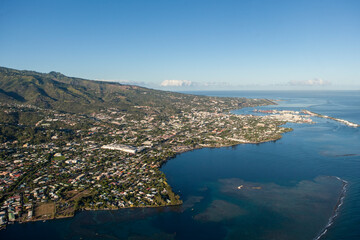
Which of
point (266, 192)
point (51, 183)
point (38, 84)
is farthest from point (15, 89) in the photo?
point (266, 192)

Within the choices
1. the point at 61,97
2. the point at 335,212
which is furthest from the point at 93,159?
the point at 61,97

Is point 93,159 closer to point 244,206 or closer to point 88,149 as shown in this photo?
point 88,149

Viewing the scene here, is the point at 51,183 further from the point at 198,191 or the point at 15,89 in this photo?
the point at 15,89

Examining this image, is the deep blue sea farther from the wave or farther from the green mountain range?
the green mountain range

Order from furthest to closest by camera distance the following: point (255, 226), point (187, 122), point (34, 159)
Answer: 1. point (187, 122)
2. point (34, 159)
3. point (255, 226)

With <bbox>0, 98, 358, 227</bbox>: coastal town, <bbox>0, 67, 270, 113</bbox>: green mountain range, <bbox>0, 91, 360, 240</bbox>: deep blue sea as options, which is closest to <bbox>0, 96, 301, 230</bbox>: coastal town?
<bbox>0, 98, 358, 227</bbox>: coastal town
